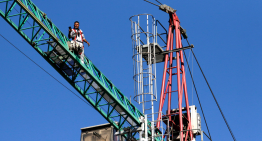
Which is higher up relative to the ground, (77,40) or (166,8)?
(166,8)

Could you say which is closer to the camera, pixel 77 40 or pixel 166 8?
pixel 77 40

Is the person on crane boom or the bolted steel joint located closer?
the person on crane boom

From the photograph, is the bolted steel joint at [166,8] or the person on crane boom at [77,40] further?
the bolted steel joint at [166,8]

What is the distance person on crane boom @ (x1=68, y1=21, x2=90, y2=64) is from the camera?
3291 cm

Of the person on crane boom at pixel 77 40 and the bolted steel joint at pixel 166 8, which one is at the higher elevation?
the bolted steel joint at pixel 166 8

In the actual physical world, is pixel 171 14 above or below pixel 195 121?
above

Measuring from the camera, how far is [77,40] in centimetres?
3303

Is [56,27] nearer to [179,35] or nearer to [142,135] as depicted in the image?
[142,135]

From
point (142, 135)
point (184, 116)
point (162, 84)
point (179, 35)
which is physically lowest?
point (142, 135)

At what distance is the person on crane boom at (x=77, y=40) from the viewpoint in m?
32.9

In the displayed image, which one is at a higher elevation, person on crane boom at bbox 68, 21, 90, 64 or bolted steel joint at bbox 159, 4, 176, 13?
bolted steel joint at bbox 159, 4, 176, 13

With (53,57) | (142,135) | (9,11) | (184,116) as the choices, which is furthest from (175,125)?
(9,11)

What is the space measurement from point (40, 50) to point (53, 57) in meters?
0.88

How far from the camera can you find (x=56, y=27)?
108 ft
